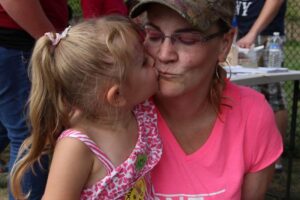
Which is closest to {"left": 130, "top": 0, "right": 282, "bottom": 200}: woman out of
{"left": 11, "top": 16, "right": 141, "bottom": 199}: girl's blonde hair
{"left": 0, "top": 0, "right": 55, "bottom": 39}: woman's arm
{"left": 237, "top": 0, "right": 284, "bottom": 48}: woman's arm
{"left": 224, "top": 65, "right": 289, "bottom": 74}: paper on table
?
{"left": 11, "top": 16, "right": 141, "bottom": 199}: girl's blonde hair

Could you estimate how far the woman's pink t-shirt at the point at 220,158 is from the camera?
5.49 feet

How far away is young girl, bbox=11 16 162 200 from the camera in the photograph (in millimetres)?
→ 1437

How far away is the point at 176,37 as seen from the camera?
5.14ft

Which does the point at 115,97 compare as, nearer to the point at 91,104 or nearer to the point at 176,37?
the point at 91,104

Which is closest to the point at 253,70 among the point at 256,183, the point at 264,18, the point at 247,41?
the point at 247,41

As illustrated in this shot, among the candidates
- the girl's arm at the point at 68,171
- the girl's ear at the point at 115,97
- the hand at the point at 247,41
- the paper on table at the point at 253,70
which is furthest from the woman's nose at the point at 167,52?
the hand at the point at 247,41

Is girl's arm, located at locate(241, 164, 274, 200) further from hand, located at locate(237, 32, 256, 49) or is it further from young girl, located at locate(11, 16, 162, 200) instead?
hand, located at locate(237, 32, 256, 49)

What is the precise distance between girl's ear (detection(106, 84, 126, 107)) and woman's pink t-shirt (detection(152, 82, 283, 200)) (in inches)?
9.9

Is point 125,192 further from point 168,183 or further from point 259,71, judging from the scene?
point 259,71

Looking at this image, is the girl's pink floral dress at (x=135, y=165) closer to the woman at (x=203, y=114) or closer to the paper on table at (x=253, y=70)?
the woman at (x=203, y=114)

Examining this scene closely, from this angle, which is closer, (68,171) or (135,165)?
(68,171)

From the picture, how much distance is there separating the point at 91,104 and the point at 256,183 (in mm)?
656

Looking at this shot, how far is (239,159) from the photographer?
1.69 m

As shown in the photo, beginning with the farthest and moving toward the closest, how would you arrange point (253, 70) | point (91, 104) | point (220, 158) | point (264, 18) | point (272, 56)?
point (264, 18)
point (272, 56)
point (253, 70)
point (220, 158)
point (91, 104)
